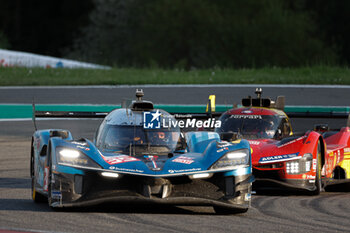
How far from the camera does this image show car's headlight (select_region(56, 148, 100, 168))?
855 cm

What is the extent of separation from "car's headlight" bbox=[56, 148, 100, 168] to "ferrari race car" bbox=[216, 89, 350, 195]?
7.72 feet

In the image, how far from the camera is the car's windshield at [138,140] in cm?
967

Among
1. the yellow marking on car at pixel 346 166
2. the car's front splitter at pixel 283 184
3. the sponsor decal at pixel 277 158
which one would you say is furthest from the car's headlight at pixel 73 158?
the yellow marking on car at pixel 346 166

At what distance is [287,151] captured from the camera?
11328 mm

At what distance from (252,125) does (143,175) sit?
462 centimetres

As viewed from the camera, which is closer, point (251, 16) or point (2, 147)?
point (2, 147)

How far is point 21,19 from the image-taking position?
232ft

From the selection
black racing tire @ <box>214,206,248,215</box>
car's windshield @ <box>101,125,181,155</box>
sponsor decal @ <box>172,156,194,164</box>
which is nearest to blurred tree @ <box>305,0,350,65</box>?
car's windshield @ <box>101,125,181,155</box>

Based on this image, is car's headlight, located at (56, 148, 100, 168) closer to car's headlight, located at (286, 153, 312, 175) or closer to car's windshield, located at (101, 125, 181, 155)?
car's windshield, located at (101, 125, 181, 155)

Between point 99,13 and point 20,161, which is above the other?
point 99,13

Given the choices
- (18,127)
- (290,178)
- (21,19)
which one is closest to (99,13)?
(21,19)

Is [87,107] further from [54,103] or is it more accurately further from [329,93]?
[329,93]

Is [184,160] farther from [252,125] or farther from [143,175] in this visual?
[252,125]

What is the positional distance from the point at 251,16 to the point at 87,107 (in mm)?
44892
